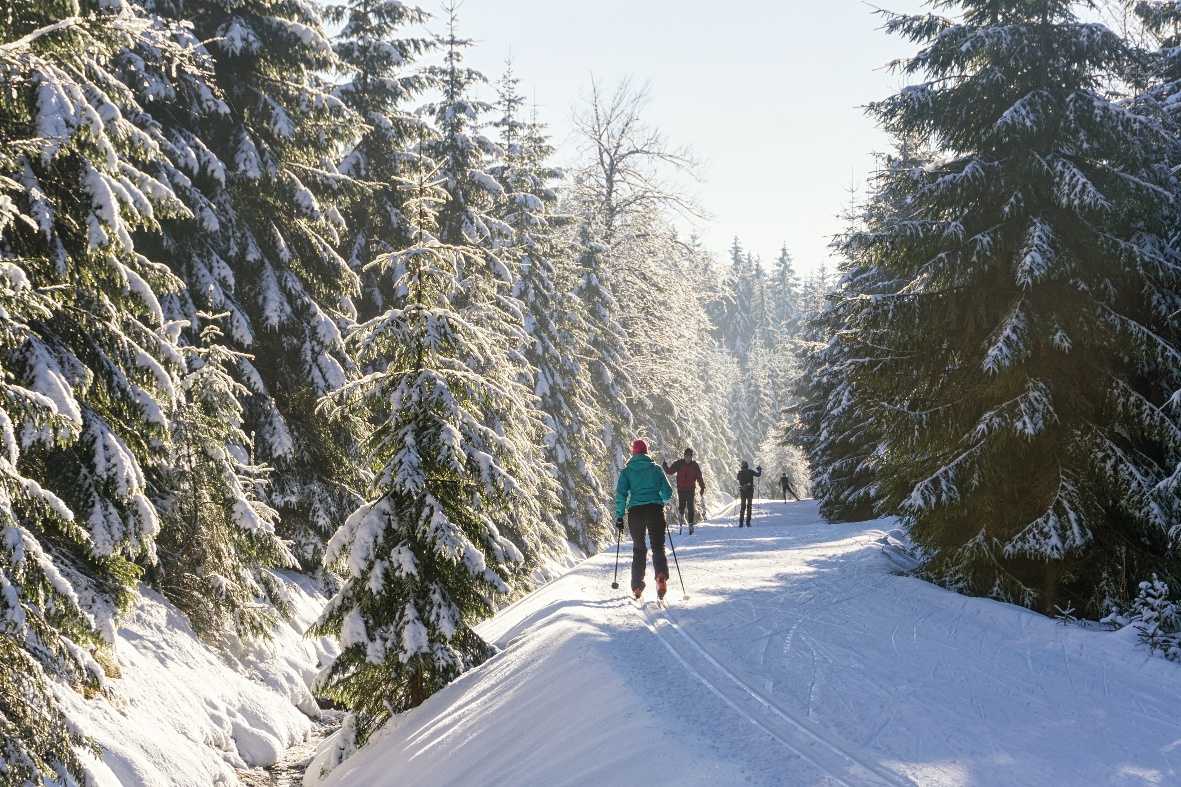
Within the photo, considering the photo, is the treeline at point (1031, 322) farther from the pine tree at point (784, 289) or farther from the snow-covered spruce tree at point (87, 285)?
the pine tree at point (784, 289)

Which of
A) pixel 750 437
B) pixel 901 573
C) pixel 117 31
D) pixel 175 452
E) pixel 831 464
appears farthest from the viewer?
pixel 750 437

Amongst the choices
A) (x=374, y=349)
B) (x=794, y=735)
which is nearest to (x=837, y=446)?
(x=374, y=349)

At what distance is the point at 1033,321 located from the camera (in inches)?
445

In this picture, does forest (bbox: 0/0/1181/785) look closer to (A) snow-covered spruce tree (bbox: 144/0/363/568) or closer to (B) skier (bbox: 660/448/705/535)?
(A) snow-covered spruce tree (bbox: 144/0/363/568)

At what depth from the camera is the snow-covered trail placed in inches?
217

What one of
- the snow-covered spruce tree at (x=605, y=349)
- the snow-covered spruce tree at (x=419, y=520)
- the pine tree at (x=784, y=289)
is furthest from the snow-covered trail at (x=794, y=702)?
the pine tree at (x=784, y=289)

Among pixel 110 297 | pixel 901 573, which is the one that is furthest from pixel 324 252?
pixel 901 573

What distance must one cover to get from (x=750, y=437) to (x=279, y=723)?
7576 cm

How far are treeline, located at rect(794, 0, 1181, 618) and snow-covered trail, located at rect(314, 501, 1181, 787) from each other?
162 cm

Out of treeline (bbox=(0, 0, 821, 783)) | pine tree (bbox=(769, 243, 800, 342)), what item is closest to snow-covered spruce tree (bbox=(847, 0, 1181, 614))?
treeline (bbox=(0, 0, 821, 783))

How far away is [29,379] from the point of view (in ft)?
19.2

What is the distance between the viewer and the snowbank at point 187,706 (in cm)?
729

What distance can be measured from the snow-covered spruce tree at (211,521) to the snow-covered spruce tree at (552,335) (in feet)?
43.6

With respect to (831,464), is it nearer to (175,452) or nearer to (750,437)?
(175,452)
